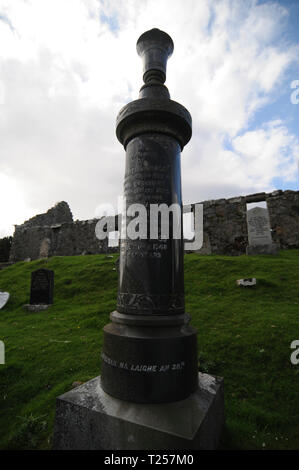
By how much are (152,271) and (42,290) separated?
7352 mm

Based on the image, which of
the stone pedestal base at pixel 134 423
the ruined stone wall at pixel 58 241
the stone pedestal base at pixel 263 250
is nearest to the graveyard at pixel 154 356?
the stone pedestal base at pixel 134 423

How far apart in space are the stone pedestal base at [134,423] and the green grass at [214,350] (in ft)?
Answer: 1.49

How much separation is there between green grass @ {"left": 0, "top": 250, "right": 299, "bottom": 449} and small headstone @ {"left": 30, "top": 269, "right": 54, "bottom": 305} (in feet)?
1.28

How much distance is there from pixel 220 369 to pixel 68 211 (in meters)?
25.6

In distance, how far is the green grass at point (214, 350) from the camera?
2.67 m

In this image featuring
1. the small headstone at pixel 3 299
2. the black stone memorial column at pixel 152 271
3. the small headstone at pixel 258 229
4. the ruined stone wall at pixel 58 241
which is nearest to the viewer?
the black stone memorial column at pixel 152 271

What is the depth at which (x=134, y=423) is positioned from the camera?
1926 millimetres

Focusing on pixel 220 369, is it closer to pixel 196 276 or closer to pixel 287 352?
pixel 287 352

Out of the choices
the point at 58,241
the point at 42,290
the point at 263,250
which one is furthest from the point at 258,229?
the point at 58,241

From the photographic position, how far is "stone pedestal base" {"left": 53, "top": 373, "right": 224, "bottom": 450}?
6.05 feet

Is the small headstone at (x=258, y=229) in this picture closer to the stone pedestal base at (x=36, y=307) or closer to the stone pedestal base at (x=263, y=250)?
the stone pedestal base at (x=263, y=250)
